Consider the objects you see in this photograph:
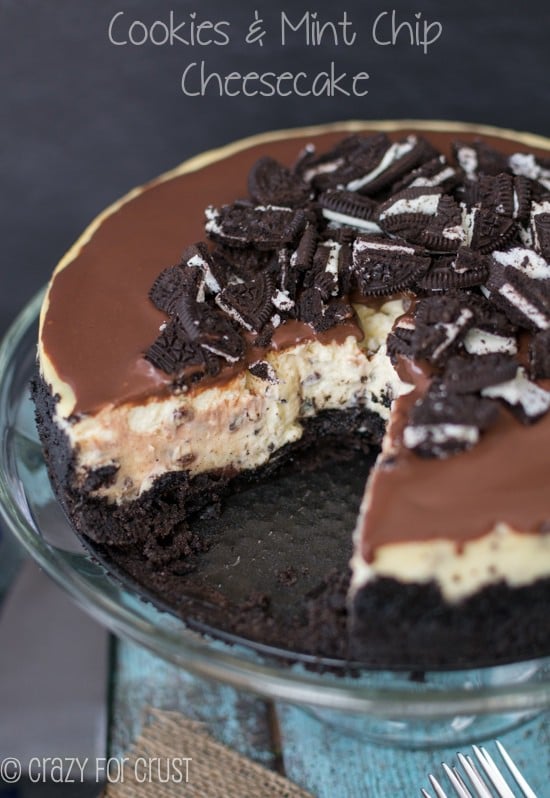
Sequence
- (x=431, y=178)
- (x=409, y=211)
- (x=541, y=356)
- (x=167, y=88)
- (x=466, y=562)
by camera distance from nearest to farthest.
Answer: (x=466, y=562), (x=541, y=356), (x=409, y=211), (x=431, y=178), (x=167, y=88)

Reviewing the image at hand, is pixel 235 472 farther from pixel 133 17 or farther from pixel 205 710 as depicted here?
pixel 133 17

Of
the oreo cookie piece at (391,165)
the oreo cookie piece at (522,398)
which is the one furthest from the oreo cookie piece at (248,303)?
the oreo cookie piece at (522,398)

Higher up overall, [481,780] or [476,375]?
[476,375]

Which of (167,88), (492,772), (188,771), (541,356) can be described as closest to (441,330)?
(541,356)

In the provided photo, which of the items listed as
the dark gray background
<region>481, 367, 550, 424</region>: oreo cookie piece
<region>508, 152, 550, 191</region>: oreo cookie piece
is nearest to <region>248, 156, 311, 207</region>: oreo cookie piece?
<region>508, 152, 550, 191</region>: oreo cookie piece

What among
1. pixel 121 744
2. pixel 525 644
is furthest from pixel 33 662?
pixel 525 644

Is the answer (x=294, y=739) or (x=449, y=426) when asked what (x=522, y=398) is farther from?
(x=294, y=739)

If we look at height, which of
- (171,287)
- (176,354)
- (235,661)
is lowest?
(235,661)
